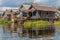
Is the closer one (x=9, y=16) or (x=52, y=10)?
(x=52, y=10)

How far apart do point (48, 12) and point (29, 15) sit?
199 inches

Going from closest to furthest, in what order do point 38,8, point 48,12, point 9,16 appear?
point 38,8 → point 48,12 → point 9,16

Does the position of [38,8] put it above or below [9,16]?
above

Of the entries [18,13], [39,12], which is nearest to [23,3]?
[18,13]

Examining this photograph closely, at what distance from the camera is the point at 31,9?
172ft

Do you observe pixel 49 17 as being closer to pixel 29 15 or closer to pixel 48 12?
pixel 48 12

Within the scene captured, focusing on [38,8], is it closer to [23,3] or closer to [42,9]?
[42,9]

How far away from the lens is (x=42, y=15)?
54.9 m

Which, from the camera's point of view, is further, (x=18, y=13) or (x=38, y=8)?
(x=18, y=13)

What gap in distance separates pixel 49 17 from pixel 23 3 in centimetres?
866

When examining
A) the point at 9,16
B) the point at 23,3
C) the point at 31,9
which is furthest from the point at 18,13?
the point at 9,16

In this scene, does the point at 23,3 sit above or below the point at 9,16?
above

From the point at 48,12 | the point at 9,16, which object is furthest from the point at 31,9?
the point at 9,16

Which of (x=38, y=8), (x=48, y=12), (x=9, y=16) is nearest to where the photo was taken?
(x=38, y=8)
